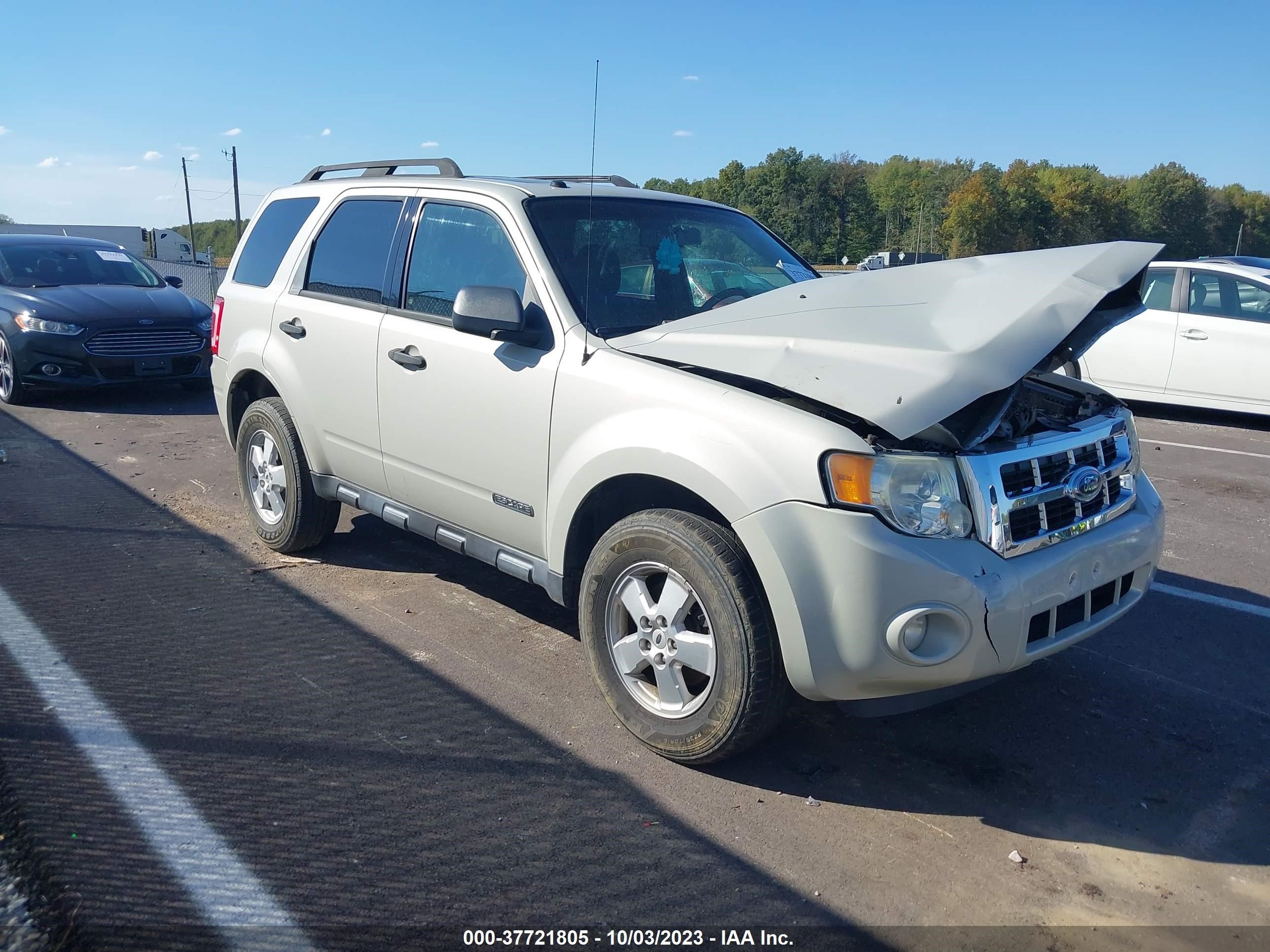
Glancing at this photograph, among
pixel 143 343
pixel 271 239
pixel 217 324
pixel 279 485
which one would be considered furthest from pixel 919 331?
pixel 143 343

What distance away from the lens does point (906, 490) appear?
295cm

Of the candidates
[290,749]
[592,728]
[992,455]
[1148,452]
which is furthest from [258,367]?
[1148,452]

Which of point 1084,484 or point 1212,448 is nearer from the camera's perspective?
point 1084,484

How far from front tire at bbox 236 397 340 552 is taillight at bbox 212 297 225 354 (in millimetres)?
458

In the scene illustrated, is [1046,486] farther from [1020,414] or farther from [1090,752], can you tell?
[1090,752]

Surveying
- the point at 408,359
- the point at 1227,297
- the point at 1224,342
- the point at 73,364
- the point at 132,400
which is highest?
the point at 1227,297

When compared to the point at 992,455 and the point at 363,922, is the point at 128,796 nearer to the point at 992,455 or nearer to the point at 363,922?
the point at 363,922

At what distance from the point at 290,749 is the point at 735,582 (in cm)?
166

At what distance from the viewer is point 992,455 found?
305cm

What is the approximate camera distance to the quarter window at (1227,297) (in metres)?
9.91

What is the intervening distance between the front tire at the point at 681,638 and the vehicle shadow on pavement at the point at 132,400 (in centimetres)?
789

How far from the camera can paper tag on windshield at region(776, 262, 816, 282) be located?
15.7ft

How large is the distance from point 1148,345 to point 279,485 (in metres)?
8.98

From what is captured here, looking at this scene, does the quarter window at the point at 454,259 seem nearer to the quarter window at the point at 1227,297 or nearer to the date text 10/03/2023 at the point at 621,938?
the date text 10/03/2023 at the point at 621,938
